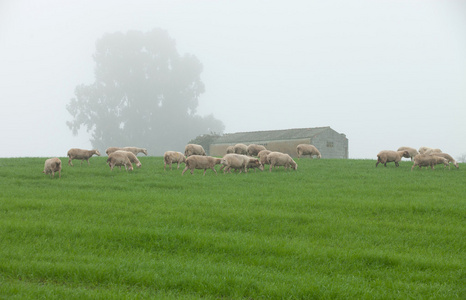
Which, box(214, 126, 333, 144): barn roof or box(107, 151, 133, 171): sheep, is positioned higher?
box(214, 126, 333, 144): barn roof

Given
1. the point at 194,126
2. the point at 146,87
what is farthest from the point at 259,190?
the point at 146,87

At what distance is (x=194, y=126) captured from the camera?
9538 centimetres

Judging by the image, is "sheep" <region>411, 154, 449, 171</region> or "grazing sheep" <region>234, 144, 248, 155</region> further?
"grazing sheep" <region>234, 144, 248, 155</region>

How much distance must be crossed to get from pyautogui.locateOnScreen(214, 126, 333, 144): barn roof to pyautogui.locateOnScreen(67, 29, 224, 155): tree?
93.5 ft

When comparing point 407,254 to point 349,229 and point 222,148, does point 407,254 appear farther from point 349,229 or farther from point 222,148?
point 222,148

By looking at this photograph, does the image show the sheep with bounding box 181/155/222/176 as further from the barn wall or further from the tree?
the tree

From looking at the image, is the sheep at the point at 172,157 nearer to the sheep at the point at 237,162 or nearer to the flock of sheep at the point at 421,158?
the sheep at the point at 237,162

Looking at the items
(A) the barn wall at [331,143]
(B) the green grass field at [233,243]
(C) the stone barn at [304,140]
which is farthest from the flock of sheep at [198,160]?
(A) the barn wall at [331,143]

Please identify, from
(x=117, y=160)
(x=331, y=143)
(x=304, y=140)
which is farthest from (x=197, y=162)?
(x=331, y=143)

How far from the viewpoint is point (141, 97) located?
96.4m

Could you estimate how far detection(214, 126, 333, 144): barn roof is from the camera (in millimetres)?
55781

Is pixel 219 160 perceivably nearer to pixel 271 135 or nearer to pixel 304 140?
pixel 304 140

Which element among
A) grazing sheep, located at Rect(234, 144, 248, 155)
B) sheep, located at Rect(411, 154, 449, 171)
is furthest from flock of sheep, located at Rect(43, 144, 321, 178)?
grazing sheep, located at Rect(234, 144, 248, 155)

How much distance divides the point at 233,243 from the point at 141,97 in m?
92.2
